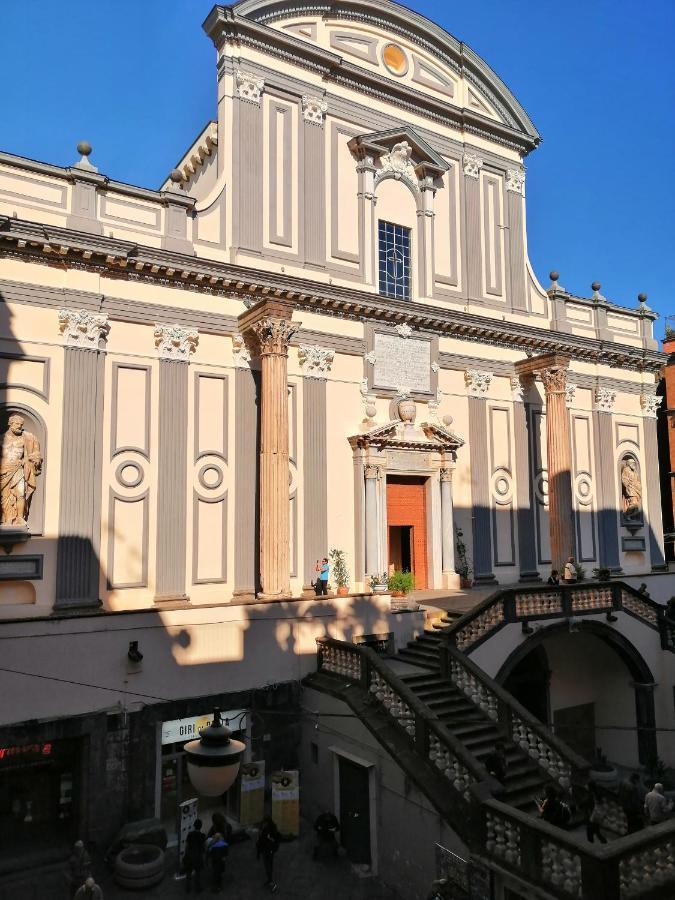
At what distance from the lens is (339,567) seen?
1816 cm

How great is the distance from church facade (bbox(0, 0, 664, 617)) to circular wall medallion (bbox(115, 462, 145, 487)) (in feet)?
0.17

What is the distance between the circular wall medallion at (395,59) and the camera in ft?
71.1

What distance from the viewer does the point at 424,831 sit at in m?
11.5

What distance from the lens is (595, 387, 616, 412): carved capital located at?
24.8 meters

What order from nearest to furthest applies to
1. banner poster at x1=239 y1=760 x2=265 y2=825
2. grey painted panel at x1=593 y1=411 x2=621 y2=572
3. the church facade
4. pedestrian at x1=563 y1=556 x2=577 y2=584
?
1. banner poster at x1=239 y1=760 x2=265 y2=825
2. the church facade
3. pedestrian at x1=563 y1=556 x2=577 y2=584
4. grey painted panel at x1=593 y1=411 x2=621 y2=572

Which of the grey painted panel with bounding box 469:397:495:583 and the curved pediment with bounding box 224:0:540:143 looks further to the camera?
the grey painted panel with bounding box 469:397:495:583

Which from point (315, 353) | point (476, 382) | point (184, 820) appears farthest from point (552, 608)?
point (184, 820)

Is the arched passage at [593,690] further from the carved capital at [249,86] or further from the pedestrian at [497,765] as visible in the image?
the carved capital at [249,86]

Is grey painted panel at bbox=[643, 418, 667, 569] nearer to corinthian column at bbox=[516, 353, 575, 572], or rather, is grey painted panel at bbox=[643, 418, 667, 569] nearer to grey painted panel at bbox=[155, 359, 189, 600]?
corinthian column at bbox=[516, 353, 575, 572]

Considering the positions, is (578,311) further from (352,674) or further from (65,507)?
(65,507)

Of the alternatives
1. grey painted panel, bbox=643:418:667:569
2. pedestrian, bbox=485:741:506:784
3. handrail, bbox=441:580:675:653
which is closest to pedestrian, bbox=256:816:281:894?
pedestrian, bbox=485:741:506:784

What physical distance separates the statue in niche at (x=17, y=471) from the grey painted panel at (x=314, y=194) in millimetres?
8939

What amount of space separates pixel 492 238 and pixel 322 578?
13353 mm

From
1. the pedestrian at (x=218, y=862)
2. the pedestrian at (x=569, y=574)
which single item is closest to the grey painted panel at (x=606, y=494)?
the pedestrian at (x=569, y=574)
